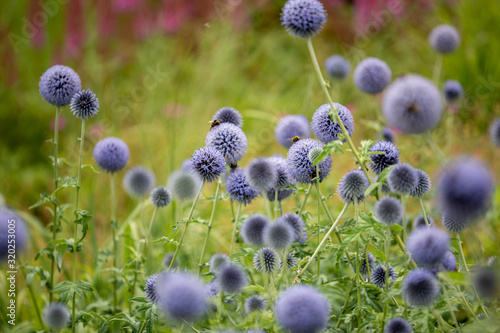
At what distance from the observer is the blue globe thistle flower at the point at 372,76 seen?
3.13 m

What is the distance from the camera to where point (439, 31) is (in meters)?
4.43

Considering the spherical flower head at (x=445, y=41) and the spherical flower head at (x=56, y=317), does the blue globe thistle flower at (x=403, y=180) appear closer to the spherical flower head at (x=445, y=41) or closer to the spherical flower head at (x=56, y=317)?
the spherical flower head at (x=56, y=317)

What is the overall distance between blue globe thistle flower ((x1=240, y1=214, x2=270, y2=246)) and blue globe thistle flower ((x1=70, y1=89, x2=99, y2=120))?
1.00 m

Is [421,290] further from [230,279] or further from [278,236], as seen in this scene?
[230,279]

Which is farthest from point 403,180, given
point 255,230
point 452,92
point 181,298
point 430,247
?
point 452,92

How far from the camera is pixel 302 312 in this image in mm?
1475

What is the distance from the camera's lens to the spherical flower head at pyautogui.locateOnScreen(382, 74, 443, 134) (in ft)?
4.85

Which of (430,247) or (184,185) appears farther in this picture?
(184,185)

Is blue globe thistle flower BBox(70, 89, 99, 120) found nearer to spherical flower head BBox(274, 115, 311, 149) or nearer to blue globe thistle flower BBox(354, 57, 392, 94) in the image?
spherical flower head BBox(274, 115, 311, 149)

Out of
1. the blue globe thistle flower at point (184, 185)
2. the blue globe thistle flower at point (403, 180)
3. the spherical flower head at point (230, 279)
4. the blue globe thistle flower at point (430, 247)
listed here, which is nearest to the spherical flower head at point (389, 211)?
the blue globe thistle flower at point (403, 180)

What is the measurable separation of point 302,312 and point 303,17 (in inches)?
47.2

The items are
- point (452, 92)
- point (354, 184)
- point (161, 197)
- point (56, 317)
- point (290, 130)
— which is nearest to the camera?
point (354, 184)

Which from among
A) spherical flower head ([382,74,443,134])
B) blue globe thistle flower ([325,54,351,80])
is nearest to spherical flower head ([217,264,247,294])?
spherical flower head ([382,74,443,134])

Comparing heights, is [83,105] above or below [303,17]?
above
